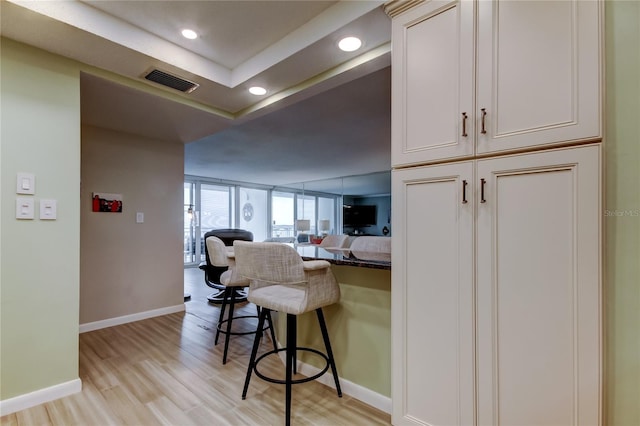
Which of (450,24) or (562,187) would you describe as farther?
(450,24)

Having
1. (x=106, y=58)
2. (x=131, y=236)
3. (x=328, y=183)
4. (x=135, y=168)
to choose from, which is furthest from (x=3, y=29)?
(x=328, y=183)

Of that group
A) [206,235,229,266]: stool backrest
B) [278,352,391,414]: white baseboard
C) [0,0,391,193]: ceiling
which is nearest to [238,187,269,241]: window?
[0,0,391,193]: ceiling

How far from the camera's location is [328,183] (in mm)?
9156

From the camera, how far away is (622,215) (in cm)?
104

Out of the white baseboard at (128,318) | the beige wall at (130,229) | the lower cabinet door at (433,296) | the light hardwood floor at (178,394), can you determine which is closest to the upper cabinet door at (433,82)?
the lower cabinet door at (433,296)

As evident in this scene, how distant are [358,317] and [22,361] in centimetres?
204

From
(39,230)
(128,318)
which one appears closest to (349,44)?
(39,230)

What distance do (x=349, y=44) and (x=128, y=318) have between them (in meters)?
3.53

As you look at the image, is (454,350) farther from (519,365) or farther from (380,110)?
(380,110)

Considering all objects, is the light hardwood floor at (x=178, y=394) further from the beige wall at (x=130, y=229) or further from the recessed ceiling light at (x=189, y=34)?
the recessed ceiling light at (x=189, y=34)

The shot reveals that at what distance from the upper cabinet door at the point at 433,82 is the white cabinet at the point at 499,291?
0.33ft

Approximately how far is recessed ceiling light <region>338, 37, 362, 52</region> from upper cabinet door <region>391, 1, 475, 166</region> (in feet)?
1.31

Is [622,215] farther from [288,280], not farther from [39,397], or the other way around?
[39,397]

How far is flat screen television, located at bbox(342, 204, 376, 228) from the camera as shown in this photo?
9.73 meters
